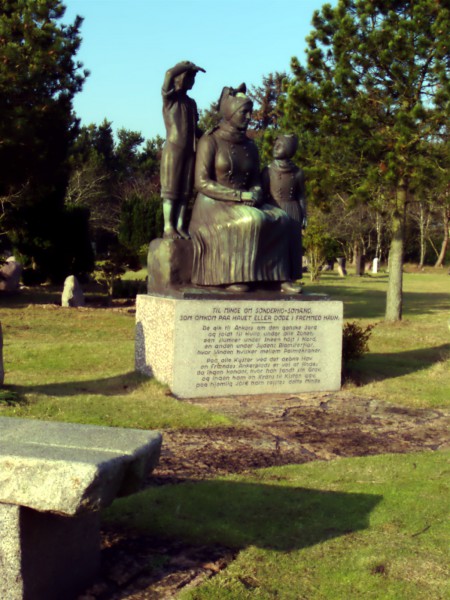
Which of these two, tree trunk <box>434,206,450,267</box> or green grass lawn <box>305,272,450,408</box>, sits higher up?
tree trunk <box>434,206,450,267</box>

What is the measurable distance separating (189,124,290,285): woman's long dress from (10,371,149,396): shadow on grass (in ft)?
4.16

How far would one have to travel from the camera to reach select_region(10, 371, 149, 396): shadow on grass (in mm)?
7281

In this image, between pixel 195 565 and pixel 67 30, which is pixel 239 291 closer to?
pixel 195 565

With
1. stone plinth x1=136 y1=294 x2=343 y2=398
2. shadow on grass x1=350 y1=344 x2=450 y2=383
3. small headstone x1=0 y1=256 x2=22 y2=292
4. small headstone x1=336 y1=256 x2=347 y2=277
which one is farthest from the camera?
small headstone x1=336 y1=256 x2=347 y2=277

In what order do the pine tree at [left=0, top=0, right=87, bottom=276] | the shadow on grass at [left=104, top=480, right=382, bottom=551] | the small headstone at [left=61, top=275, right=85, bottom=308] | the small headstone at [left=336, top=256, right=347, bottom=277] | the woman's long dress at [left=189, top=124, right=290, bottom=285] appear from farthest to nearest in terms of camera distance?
the small headstone at [left=336, top=256, right=347, bottom=277], the small headstone at [left=61, top=275, right=85, bottom=308], the pine tree at [left=0, top=0, right=87, bottom=276], the woman's long dress at [left=189, top=124, right=290, bottom=285], the shadow on grass at [left=104, top=480, right=382, bottom=551]

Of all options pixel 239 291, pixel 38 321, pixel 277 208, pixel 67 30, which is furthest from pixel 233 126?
pixel 67 30

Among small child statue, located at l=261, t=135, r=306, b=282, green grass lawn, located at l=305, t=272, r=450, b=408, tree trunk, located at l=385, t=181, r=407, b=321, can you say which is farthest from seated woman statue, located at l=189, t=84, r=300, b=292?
tree trunk, located at l=385, t=181, r=407, b=321

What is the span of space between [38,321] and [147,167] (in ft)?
107

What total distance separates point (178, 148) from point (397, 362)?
14.1 feet

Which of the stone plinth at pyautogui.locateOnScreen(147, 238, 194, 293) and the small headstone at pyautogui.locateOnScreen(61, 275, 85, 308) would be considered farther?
the small headstone at pyautogui.locateOnScreen(61, 275, 85, 308)

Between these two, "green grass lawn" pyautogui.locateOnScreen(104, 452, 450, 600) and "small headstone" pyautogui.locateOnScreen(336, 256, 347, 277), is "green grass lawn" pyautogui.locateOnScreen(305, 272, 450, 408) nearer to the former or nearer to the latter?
"green grass lawn" pyautogui.locateOnScreen(104, 452, 450, 600)

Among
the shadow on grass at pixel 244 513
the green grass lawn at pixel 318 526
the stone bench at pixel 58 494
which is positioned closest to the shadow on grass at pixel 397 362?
the green grass lawn at pixel 318 526

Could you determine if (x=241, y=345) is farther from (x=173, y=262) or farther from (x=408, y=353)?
(x=408, y=353)

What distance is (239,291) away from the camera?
25.5 ft
